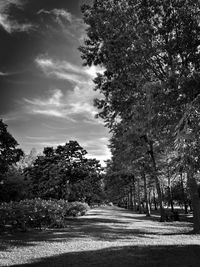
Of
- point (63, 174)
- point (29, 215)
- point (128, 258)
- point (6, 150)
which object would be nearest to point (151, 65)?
point (128, 258)

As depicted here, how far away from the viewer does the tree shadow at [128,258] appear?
902 centimetres

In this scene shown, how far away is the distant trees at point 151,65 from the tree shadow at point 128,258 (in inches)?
116

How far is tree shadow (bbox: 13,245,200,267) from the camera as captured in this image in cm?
902

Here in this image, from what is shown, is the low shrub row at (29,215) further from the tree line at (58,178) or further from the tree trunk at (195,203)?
the tree line at (58,178)

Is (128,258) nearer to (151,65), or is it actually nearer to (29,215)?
(29,215)

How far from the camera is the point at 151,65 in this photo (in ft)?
51.3

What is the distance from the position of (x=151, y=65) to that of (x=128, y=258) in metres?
10.3

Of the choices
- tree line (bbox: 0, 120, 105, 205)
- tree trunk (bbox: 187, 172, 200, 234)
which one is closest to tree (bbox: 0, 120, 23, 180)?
tree line (bbox: 0, 120, 105, 205)

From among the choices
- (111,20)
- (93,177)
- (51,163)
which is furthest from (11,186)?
(111,20)

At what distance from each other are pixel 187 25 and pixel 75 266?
10.9 metres

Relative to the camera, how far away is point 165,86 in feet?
30.3

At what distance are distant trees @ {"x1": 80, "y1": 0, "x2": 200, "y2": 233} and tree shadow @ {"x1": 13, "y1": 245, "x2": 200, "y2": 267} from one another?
2.96 m

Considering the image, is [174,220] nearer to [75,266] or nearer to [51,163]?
[51,163]

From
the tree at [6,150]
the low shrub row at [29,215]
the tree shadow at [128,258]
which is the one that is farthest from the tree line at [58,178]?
the tree shadow at [128,258]
